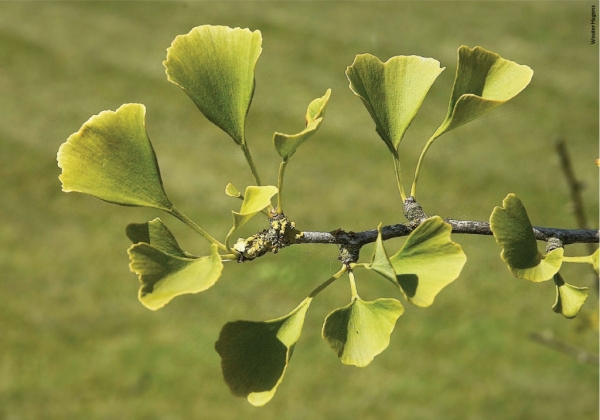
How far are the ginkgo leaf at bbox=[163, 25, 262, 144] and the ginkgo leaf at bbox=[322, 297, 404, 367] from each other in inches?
8.5

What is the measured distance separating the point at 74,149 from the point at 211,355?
207cm

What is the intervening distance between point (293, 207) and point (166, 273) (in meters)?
2.38

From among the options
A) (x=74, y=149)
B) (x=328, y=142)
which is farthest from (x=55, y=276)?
(x=74, y=149)

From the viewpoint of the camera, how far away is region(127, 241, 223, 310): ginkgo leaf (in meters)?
0.46

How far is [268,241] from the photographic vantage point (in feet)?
1.93

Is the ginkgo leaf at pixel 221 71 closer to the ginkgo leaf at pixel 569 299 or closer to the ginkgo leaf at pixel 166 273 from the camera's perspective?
the ginkgo leaf at pixel 166 273

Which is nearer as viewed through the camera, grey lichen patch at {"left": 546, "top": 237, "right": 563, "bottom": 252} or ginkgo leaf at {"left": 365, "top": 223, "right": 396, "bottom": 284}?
ginkgo leaf at {"left": 365, "top": 223, "right": 396, "bottom": 284}

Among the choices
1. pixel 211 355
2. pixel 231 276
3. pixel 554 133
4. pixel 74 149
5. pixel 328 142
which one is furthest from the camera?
pixel 328 142

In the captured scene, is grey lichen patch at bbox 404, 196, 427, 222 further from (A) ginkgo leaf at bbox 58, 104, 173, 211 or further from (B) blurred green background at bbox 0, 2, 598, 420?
(B) blurred green background at bbox 0, 2, 598, 420

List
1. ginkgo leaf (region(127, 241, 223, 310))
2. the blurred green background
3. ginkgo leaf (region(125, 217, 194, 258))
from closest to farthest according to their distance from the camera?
ginkgo leaf (region(127, 241, 223, 310)) → ginkgo leaf (region(125, 217, 194, 258)) → the blurred green background

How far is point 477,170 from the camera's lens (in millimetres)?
2955

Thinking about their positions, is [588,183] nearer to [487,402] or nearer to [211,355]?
[487,402]

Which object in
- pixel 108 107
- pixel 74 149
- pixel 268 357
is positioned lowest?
pixel 108 107

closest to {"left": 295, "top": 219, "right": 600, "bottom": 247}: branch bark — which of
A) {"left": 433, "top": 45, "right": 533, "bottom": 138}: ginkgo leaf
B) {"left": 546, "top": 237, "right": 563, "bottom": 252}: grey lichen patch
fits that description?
{"left": 546, "top": 237, "right": 563, "bottom": 252}: grey lichen patch
